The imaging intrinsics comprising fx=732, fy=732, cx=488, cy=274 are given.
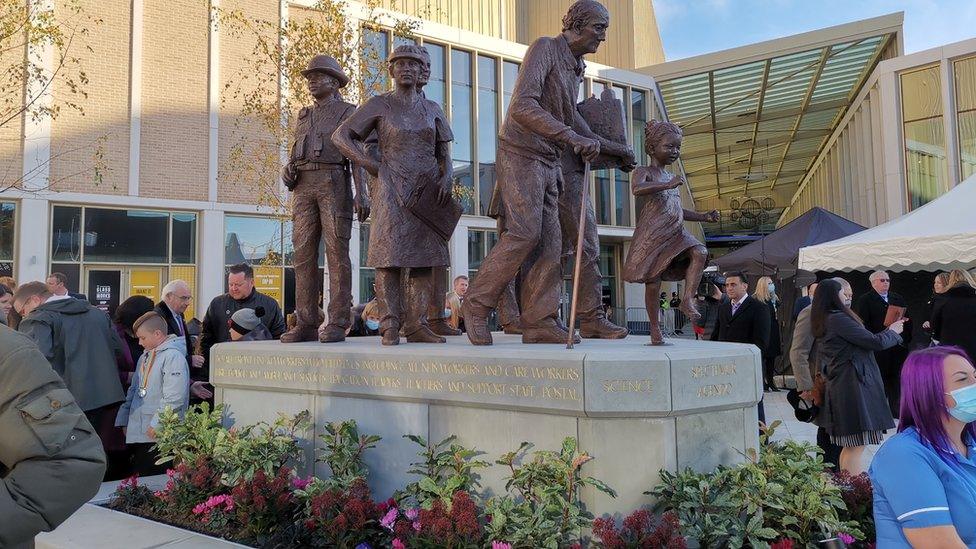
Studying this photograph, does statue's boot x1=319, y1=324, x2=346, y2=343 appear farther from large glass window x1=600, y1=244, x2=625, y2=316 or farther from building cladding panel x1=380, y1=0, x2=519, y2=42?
large glass window x1=600, y1=244, x2=625, y2=316

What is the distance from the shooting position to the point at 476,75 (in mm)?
25109

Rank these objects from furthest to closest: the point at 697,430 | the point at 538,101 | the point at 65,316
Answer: the point at 65,316 < the point at 538,101 < the point at 697,430

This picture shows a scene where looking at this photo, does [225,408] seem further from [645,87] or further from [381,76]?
[645,87]

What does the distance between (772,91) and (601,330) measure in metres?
25.8

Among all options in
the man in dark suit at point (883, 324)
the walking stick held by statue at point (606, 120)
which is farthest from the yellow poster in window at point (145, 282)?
the man in dark suit at point (883, 324)

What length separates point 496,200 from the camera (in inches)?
225

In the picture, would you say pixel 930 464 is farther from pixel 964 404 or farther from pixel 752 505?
pixel 752 505

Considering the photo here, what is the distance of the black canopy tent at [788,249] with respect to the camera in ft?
44.9

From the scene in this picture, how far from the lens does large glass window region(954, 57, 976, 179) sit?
20444 mm

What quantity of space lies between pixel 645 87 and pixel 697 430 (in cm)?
2639

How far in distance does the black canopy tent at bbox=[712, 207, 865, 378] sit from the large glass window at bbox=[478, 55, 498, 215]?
1203 centimetres

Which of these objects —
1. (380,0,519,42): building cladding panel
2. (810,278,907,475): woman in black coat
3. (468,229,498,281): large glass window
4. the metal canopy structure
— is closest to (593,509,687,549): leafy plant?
(810,278,907,475): woman in black coat

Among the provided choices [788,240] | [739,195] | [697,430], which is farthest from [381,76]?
[739,195]

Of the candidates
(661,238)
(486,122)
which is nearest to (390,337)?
(661,238)
